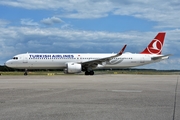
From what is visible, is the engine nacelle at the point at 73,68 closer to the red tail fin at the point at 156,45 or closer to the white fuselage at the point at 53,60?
the white fuselage at the point at 53,60

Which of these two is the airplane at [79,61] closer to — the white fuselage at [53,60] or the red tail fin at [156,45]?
the white fuselage at [53,60]

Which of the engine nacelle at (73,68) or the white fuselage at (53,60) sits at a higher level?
the white fuselage at (53,60)

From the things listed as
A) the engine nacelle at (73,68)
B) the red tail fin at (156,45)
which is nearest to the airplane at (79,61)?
the engine nacelle at (73,68)

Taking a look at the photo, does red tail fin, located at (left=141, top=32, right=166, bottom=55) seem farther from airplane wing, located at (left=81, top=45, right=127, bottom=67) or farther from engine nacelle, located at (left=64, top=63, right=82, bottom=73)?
engine nacelle, located at (left=64, top=63, right=82, bottom=73)

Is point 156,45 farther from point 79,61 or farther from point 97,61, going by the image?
point 79,61

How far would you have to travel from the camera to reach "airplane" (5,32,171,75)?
40284 millimetres

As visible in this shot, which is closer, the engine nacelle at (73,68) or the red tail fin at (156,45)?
the engine nacelle at (73,68)

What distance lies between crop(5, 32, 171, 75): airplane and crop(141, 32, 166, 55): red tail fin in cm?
126

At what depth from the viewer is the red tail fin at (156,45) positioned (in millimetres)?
46156

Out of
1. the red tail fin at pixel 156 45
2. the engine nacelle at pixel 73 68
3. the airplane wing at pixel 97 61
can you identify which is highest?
the red tail fin at pixel 156 45

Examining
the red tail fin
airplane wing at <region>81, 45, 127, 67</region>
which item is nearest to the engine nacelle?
airplane wing at <region>81, 45, 127, 67</region>

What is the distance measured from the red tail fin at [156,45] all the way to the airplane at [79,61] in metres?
1.26

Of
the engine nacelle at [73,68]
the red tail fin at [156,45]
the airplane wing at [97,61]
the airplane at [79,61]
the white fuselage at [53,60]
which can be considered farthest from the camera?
the red tail fin at [156,45]

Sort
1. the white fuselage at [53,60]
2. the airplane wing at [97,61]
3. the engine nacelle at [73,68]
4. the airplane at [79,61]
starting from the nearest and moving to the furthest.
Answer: the engine nacelle at [73,68] → the airplane wing at [97,61] → the airplane at [79,61] → the white fuselage at [53,60]
